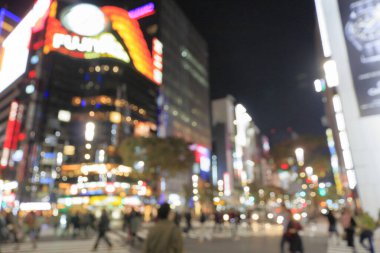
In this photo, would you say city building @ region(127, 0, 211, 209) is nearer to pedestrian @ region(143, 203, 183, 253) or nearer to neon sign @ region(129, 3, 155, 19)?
neon sign @ region(129, 3, 155, 19)

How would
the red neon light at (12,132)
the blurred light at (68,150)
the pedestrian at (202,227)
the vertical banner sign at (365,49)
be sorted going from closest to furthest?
the vertical banner sign at (365,49) → the pedestrian at (202,227) → the red neon light at (12,132) → the blurred light at (68,150)

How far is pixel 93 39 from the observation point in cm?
7275

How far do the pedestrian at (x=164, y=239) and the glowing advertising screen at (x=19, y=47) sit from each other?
97.7 feet

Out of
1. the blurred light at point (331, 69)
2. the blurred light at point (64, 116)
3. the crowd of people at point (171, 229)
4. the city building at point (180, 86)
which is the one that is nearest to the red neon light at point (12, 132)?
the blurred light at point (64, 116)

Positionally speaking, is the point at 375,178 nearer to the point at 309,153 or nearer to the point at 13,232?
the point at 13,232

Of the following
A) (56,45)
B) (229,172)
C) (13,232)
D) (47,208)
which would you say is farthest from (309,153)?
(56,45)

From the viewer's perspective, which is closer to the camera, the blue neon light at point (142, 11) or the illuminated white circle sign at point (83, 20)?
the illuminated white circle sign at point (83, 20)

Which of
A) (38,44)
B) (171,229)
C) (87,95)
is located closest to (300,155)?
(171,229)

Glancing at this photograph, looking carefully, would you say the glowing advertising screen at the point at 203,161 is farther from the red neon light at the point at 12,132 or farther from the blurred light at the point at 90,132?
the red neon light at the point at 12,132

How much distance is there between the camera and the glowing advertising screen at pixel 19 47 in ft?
141

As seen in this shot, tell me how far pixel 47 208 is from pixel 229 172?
44.1 m

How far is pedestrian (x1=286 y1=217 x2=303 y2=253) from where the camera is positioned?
8750mm

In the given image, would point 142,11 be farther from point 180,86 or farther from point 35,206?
point 35,206

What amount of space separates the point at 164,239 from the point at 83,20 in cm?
7546
